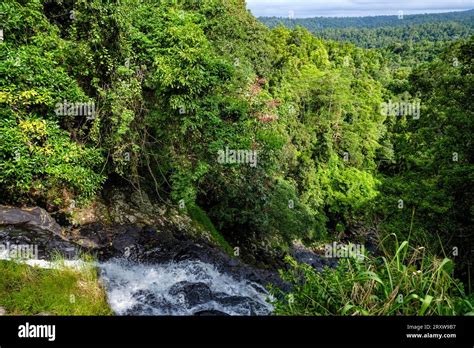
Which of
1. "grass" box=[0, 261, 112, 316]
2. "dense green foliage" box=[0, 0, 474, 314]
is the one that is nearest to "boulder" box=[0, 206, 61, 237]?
"dense green foliage" box=[0, 0, 474, 314]

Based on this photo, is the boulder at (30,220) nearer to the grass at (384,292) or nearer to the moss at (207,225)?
the moss at (207,225)

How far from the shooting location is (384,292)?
10.6 feet

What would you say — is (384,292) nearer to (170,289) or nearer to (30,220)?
(170,289)

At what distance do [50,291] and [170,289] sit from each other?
96.6 inches

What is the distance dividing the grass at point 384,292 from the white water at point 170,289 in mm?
4522

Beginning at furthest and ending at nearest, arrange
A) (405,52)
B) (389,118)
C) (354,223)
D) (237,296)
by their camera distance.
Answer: (405,52) < (389,118) < (354,223) < (237,296)

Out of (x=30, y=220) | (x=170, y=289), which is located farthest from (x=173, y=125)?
(x=170, y=289)

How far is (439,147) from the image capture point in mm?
12867

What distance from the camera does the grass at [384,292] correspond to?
10.0 ft

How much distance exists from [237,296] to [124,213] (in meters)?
4.68

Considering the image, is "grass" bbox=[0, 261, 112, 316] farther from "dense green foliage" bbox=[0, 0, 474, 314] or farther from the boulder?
"dense green foliage" bbox=[0, 0, 474, 314]
